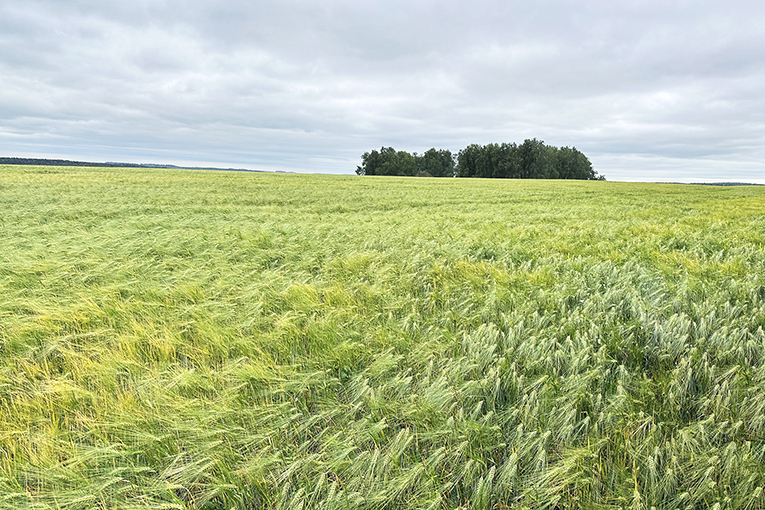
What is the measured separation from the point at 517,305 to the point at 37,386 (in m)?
4.01

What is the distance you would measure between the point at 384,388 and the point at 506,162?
113081 mm

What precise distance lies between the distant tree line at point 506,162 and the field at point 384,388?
356 ft

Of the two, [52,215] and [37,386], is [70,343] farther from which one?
[52,215]

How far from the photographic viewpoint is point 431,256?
598 centimetres

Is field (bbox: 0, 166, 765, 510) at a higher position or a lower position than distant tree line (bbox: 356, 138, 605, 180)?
lower

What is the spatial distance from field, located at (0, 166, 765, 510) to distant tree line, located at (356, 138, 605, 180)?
109 m

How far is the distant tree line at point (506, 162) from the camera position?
339 feet

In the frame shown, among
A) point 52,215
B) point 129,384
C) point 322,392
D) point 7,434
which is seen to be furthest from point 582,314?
point 52,215

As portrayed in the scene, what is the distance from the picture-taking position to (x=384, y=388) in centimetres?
230

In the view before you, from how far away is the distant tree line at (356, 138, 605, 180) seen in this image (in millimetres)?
103375

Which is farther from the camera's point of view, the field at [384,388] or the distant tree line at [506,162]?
the distant tree line at [506,162]

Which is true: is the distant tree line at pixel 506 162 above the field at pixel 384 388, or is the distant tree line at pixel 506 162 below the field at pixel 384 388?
above

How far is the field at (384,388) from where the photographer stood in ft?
5.26

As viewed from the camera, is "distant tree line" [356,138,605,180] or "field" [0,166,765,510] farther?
"distant tree line" [356,138,605,180]
